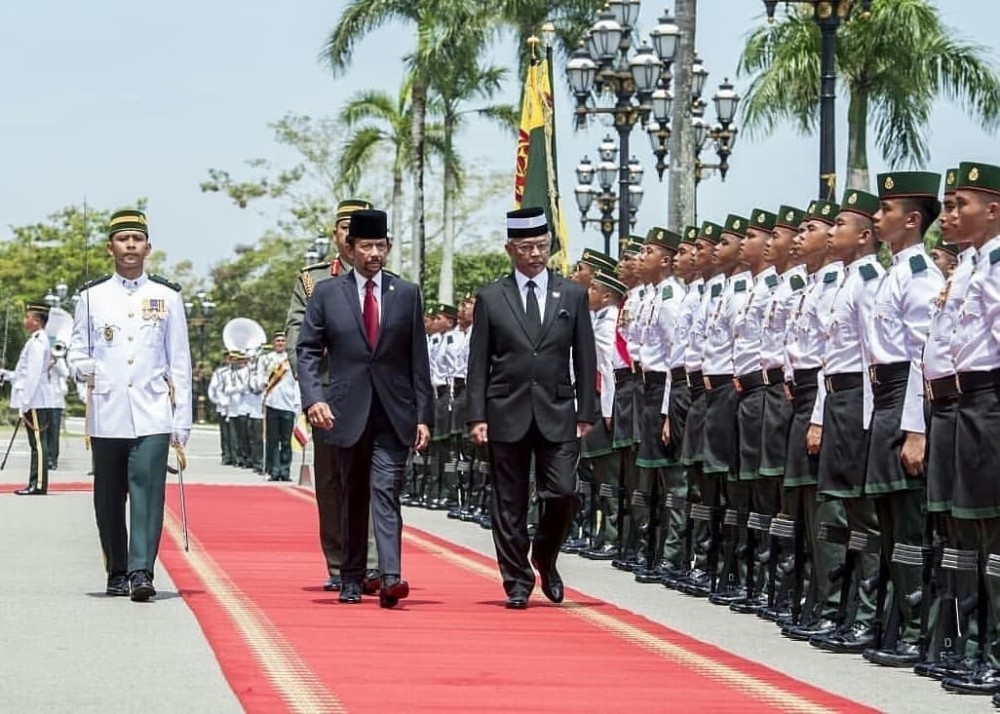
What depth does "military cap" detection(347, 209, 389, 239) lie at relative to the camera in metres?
12.9

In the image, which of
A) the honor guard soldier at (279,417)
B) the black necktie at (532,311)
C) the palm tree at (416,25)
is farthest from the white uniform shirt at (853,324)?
the palm tree at (416,25)

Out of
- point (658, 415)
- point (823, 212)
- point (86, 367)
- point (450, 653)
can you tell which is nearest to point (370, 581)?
point (86, 367)

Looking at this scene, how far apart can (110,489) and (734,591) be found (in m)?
3.90

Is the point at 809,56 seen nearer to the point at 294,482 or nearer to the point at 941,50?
the point at 941,50

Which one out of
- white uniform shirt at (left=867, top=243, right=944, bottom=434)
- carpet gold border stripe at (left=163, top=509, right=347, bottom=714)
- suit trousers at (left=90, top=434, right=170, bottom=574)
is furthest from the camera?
suit trousers at (left=90, top=434, right=170, bottom=574)

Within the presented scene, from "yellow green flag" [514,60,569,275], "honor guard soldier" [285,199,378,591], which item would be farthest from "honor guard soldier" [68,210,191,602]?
"yellow green flag" [514,60,569,275]

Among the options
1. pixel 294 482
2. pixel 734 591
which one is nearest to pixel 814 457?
pixel 734 591

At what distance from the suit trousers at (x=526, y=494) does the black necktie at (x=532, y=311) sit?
57 centimetres

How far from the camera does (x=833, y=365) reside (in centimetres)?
1156

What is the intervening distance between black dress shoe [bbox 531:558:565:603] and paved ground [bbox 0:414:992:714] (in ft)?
1.44

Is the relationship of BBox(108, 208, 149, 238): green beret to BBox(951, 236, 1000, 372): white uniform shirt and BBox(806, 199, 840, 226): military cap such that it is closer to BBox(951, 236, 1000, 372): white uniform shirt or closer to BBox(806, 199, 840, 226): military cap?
BBox(806, 199, 840, 226): military cap

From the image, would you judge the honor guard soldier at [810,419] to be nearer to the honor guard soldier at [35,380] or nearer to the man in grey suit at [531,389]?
the man in grey suit at [531,389]

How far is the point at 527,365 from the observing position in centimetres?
1302

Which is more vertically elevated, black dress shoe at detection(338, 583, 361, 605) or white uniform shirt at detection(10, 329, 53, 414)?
white uniform shirt at detection(10, 329, 53, 414)
